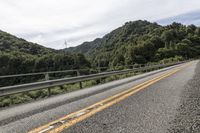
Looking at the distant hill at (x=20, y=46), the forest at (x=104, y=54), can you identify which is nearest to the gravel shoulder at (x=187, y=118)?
the forest at (x=104, y=54)

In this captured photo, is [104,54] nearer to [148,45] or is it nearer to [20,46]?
[148,45]

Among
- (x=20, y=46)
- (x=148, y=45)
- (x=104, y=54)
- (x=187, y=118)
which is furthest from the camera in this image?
(x=104, y=54)

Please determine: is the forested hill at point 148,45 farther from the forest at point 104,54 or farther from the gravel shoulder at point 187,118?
the gravel shoulder at point 187,118

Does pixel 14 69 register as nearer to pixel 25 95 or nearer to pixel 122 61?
pixel 25 95

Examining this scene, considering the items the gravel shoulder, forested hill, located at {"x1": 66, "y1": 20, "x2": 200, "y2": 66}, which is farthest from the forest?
the gravel shoulder

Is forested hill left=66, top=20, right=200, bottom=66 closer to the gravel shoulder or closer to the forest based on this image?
the forest

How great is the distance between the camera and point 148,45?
13488 cm

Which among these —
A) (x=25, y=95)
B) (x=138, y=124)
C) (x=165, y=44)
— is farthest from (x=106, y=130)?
(x=165, y=44)

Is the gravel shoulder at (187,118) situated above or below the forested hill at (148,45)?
below

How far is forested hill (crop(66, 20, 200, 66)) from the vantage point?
4678 inches

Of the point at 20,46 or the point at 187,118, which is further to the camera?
the point at 20,46

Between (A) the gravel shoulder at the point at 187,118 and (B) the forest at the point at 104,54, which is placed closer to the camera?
(A) the gravel shoulder at the point at 187,118

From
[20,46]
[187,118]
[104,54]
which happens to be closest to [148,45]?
[104,54]

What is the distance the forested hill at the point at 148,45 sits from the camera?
4678 inches
